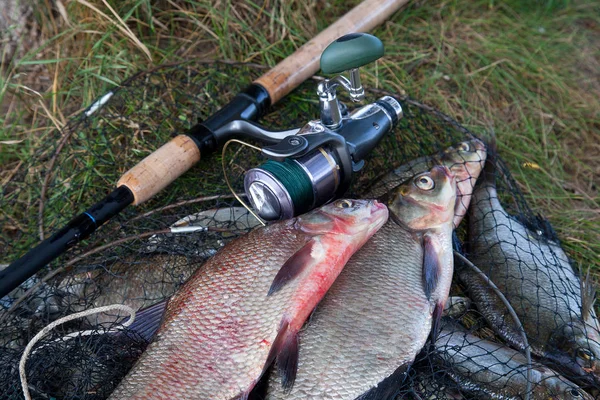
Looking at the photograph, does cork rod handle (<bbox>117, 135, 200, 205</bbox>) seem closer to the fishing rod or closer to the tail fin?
the fishing rod

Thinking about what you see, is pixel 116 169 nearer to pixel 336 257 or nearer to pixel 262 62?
pixel 262 62

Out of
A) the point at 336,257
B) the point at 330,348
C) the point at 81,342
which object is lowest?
the point at 330,348

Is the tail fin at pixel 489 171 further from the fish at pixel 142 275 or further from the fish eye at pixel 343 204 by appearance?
the fish at pixel 142 275

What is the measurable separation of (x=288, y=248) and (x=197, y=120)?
1.58 metres

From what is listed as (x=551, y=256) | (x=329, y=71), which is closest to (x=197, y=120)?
(x=329, y=71)

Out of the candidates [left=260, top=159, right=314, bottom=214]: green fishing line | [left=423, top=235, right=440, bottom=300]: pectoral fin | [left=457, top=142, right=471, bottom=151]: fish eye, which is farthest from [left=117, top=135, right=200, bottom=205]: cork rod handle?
[left=457, top=142, right=471, bottom=151]: fish eye

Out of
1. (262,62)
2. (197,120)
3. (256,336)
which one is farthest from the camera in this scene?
(262,62)

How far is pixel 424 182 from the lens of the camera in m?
2.63

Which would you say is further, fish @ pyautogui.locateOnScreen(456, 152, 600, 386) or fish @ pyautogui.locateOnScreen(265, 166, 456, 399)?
fish @ pyautogui.locateOnScreen(456, 152, 600, 386)

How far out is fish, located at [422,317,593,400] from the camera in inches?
95.7

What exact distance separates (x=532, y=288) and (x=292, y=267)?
4.30 ft

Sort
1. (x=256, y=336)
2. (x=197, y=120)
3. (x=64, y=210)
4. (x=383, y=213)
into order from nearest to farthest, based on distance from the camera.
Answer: (x=256, y=336)
(x=383, y=213)
(x=64, y=210)
(x=197, y=120)

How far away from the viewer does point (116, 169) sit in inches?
134

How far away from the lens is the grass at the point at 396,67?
12.1 feet
